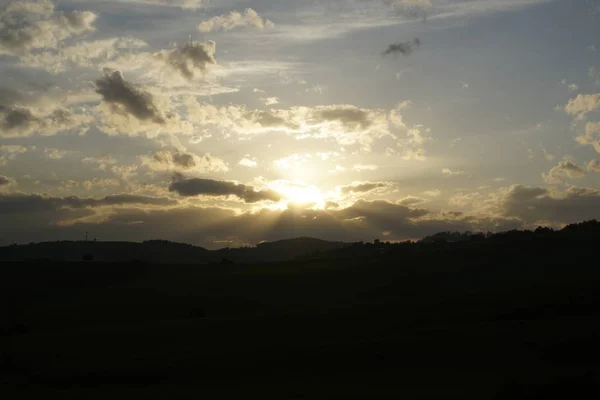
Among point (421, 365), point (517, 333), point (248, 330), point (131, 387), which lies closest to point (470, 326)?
point (517, 333)

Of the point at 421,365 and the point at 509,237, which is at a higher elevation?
the point at 509,237

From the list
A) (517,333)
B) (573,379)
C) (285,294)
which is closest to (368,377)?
(573,379)

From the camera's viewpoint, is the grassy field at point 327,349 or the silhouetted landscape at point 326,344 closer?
the grassy field at point 327,349

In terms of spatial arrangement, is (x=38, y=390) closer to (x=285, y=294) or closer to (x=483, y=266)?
(x=285, y=294)

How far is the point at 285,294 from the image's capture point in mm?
73688

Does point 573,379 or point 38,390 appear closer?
point 573,379

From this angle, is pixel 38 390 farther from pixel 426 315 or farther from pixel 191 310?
pixel 191 310

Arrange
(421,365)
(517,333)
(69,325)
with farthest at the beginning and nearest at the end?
(69,325) < (517,333) < (421,365)

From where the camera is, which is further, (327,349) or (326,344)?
(326,344)

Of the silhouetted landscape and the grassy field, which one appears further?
the silhouetted landscape

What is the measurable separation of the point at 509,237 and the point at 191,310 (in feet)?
214

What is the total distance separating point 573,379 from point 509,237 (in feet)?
275

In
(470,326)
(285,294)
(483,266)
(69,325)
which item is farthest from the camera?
(483,266)

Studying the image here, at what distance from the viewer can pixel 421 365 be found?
3312 centimetres
